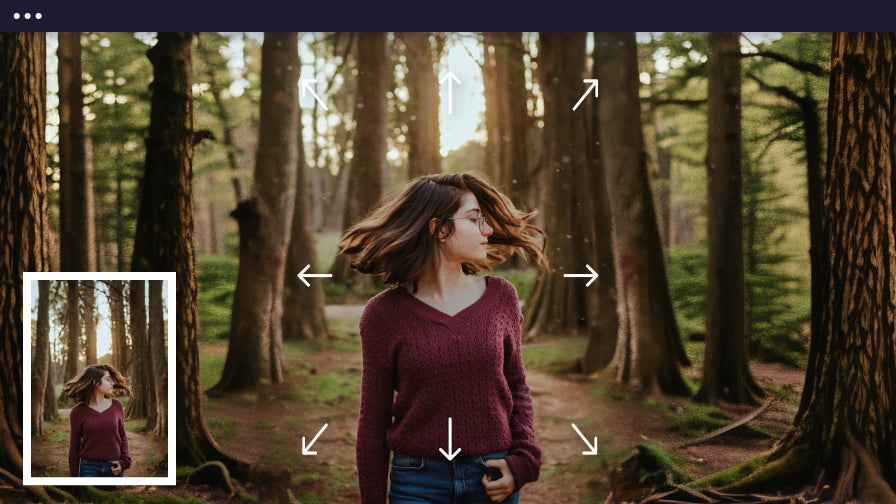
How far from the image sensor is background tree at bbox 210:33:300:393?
4.61 metres

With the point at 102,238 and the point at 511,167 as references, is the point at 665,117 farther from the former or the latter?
the point at 102,238

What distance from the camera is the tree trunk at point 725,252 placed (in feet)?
14.9

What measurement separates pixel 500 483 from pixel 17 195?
342 cm

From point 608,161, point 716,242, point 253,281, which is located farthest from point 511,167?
point 253,281

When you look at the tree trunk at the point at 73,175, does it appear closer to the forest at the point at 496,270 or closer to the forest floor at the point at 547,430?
the forest at the point at 496,270

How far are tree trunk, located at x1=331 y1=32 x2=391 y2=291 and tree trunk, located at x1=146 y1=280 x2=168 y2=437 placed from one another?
0.96 meters

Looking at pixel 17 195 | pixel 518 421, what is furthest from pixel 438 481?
pixel 17 195

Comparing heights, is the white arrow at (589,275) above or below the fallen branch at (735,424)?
above

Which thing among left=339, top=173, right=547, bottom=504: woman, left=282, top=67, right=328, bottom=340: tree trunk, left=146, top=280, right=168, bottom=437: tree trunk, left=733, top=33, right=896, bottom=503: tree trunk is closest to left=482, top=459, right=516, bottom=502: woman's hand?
left=339, top=173, right=547, bottom=504: woman

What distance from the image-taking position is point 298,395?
4.60m

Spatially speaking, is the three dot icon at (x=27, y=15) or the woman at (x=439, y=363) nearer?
the woman at (x=439, y=363)

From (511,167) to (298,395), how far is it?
1.69 meters

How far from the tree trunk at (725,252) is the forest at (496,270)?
0.01m

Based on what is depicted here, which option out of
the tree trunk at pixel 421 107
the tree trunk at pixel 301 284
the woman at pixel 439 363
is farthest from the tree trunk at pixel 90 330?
the woman at pixel 439 363
